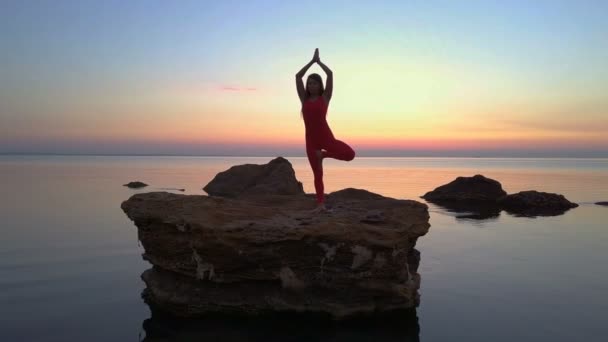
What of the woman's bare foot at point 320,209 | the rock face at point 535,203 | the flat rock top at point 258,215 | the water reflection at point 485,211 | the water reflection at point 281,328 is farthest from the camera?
the rock face at point 535,203

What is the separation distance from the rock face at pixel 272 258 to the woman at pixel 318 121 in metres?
1.38

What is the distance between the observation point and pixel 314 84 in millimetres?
9859

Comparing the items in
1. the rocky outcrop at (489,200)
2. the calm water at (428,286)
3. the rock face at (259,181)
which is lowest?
the calm water at (428,286)

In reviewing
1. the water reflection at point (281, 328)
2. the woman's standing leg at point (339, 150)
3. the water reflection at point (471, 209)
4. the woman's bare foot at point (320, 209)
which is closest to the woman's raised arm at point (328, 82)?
the woman's standing leg at point (339, 150)

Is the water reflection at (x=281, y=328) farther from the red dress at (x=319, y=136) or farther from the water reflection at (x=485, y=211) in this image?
the water reflection at (x=485, y=211)

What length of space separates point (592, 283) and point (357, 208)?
763 cm

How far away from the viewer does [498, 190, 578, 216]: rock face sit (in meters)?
29.1

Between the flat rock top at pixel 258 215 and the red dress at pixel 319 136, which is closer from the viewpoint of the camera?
the flat rock top at pixel 258 215

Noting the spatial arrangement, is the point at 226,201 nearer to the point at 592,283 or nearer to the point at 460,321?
the point at 460,321

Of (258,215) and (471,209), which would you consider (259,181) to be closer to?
(471,209)

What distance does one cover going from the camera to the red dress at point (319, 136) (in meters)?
10.0

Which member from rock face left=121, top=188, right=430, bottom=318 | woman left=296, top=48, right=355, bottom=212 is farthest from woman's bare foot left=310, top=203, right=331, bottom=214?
rock face left=121, top=188, right=430, bottom=318

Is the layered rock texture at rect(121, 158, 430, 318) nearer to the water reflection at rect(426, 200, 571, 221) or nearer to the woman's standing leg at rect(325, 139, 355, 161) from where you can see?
the woman's standing leg at rect(325, 139, 355, 161)

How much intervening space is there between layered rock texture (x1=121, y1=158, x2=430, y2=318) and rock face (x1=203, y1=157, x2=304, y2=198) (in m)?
20.0
